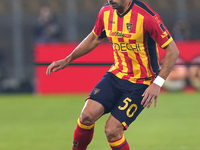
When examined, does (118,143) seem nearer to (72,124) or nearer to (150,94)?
(150,94)

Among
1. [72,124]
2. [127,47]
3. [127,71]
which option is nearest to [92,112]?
[127,71]

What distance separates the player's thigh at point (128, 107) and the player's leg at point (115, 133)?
47mm

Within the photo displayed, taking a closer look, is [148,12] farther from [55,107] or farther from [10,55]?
[10,55]

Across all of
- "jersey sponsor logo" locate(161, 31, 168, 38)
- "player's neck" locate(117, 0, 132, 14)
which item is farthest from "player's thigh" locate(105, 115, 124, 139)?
"player's neck" locate(117, 0, 132, 14)

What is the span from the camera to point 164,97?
416 inches

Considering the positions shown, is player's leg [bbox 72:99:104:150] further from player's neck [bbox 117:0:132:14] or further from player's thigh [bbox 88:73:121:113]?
player's neck [bbox 117:0:132:14]

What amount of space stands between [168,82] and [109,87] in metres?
6.32

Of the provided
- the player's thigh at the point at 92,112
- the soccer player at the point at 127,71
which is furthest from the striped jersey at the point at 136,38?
the player's thigh at the point at 92,112

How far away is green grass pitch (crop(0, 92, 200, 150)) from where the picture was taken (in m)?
6.27

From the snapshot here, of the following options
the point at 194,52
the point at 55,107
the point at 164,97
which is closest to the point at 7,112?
the point at 55,107

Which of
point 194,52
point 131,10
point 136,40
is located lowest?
point 194,52

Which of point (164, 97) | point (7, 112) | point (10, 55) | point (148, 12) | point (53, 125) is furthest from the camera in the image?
point (10, 55)

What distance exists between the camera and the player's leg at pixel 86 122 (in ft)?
15.0

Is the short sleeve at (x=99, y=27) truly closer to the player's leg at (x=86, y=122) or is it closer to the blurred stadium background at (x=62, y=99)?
the player's leg at (x=86, y=122)
